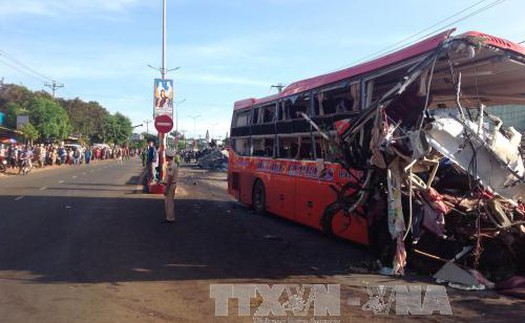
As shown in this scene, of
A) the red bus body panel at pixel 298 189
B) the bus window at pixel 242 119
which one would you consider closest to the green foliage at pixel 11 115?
the bus window at pixel 242 119

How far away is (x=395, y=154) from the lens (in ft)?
24.7

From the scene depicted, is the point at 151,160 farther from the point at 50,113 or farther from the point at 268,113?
the point at 50,113

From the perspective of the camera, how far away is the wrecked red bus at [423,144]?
7359 mm

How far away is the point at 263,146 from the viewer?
14320 millimetres

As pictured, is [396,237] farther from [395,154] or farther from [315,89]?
[315,89]

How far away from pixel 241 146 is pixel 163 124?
4.56 m

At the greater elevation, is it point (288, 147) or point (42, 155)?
point (288, 147)

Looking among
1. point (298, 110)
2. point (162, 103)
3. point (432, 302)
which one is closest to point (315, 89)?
point (298, 110)

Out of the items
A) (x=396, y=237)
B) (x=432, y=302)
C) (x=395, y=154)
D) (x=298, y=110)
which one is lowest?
(x=432, y=302)

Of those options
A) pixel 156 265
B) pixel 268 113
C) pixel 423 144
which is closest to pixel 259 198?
pixel 268 113

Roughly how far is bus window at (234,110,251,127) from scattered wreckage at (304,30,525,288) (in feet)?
25.3

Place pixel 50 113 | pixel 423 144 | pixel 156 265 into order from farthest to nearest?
pixel 50 113 → pixel 156 265 → pixel 423 144

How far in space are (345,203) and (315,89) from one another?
10.4 ft

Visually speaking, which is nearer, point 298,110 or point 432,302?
point 432,302
